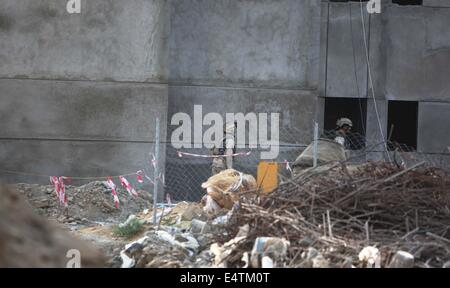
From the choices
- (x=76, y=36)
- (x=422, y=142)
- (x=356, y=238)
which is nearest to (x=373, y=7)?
(x=422, y=142)

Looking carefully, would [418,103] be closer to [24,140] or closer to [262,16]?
[262,16]

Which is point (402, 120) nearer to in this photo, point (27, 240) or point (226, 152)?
point (226, 152)

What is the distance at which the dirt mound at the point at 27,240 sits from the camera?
12.9 feet

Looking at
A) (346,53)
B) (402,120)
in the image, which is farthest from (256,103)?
(402,120)

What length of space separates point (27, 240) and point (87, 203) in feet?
30.8

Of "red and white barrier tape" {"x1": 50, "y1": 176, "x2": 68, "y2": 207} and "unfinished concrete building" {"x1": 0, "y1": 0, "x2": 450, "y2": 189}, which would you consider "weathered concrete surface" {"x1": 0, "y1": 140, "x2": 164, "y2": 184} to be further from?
"red and white barrier tape" {"x1": 50, "y1": 176, "x2": 68, "y2": 207}

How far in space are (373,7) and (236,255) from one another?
10.1 meters

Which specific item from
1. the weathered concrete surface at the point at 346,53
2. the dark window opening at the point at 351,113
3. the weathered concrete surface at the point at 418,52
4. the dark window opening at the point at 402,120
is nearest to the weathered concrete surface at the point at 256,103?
the weathered concrete surface at the point at 346,53

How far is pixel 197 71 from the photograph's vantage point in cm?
1602

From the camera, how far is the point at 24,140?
599 inches

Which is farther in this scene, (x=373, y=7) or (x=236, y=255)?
(x=373, y=7)

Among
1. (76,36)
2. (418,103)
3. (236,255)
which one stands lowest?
(236,255)

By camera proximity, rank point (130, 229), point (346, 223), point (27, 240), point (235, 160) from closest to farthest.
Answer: point (27, 240) → point (346, 223) → point (130, 229) → point (235, 160)

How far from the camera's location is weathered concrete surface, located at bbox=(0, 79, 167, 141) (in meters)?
15.2
